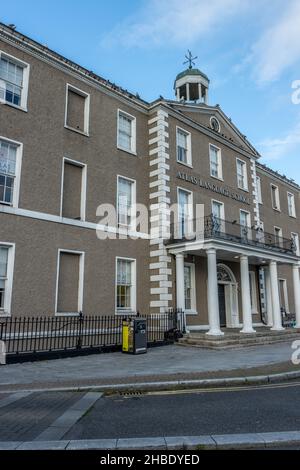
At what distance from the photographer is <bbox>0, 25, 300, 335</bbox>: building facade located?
14.6m

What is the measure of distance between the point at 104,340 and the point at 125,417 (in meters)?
9.71

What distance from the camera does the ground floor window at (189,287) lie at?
19.5 meters

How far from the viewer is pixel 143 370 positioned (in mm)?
10625

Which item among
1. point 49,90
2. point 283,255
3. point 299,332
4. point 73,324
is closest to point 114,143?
point 49,90

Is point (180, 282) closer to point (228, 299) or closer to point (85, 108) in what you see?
point (228, 299)

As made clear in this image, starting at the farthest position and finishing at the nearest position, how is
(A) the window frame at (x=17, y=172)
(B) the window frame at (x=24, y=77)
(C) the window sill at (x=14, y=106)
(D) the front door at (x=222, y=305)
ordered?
(D) the front door at (x=222, y=305)
(B) the window frame at (x=24, y=77)
(C) the window sill at (x=14, y=106)
(A) the window frame at (x=17, y=172)

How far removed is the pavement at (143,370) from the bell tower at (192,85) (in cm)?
1665

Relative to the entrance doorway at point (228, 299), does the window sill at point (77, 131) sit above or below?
above

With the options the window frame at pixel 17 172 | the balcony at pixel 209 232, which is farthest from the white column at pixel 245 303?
the window frame at pixel 17 172

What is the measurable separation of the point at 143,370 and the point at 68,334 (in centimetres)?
496

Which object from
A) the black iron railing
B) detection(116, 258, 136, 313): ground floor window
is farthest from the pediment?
the black iron railing

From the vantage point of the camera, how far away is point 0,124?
14375 millimetres

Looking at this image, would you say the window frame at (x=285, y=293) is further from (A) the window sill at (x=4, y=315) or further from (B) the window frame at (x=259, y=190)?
(A) the window sill at (x=4, y=315)

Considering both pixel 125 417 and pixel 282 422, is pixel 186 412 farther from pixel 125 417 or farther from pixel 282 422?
pixel 282 422
